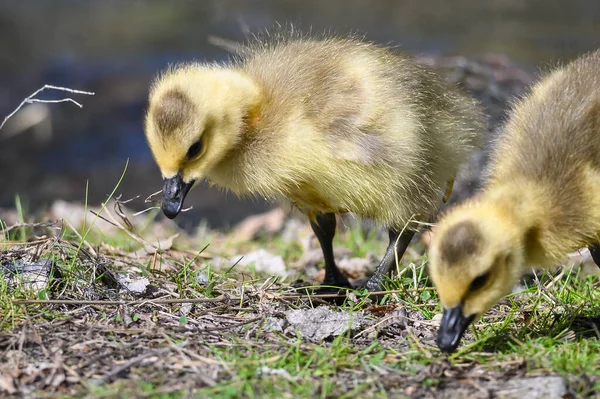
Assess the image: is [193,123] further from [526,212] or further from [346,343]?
[526,212]

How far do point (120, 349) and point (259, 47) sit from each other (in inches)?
76.3

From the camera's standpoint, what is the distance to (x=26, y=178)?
8125 mm

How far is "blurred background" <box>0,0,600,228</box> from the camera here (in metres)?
8.12

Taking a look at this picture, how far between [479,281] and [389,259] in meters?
1.25

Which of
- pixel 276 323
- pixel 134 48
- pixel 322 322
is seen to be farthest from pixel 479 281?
pixel 134 48

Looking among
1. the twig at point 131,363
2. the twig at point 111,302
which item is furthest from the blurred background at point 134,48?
the twig at point 131,363

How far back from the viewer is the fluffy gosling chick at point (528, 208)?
9.71ft

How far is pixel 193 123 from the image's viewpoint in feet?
12.4

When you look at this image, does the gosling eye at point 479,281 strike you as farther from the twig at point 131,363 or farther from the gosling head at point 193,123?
the gosling head at point 193,123

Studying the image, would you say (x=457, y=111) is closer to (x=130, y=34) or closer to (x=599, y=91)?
(x=599, y=91)

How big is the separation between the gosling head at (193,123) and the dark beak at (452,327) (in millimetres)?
1380

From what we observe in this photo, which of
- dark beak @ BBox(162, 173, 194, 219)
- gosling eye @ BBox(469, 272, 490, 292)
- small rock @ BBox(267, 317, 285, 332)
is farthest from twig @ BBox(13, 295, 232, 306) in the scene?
gosling eye @ BBox(469, 272, 490, 292)

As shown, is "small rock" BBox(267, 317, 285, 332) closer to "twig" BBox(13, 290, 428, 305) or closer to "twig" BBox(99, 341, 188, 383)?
"twig" BBox(13, 290, 428, 305)

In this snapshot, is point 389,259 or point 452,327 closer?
point 452,327
